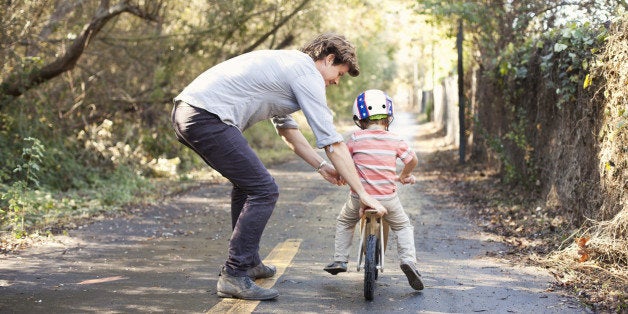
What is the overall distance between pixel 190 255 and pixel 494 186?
6812 millimetres

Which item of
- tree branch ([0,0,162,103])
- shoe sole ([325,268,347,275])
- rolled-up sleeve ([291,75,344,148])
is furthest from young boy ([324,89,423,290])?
tree branch ([0,0,162,103])

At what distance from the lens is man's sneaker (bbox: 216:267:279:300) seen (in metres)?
5.00

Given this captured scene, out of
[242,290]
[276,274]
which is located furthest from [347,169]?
[276,274]

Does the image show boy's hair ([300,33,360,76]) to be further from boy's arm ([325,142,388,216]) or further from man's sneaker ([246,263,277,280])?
man's sneaker ([246,263,277,280])

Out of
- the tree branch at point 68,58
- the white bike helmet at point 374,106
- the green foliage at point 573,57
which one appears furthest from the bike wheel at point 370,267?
the tree branch at point 68,58

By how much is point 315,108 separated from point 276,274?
1.67 meters

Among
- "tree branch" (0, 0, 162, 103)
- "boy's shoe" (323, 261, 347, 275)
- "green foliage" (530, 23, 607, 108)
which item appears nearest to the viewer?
"boy's shoe" (323, 261, 347, 275)

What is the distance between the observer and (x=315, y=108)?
4812 mm

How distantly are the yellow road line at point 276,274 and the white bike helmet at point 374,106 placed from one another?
1.45 m

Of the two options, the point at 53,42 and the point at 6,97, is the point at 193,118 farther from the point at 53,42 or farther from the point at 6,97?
the point at 53,42

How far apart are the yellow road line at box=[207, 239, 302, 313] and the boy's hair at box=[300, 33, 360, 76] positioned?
1.73 m

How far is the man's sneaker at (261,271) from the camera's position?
5.63 m

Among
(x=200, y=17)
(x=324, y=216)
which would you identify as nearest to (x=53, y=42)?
(x=200, y=17)

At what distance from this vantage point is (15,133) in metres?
11.8
